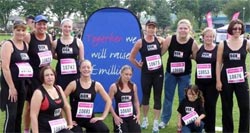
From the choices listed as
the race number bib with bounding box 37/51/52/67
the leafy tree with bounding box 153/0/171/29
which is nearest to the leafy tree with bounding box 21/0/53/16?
the leafy tree with bounding box 153/0/171/29

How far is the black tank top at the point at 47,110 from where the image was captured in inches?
167

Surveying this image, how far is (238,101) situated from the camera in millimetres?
5062

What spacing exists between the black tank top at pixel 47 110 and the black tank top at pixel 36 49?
0.82 m

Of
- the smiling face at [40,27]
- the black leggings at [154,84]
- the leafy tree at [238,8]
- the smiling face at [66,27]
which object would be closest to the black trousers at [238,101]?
the black leggings at [154,84]

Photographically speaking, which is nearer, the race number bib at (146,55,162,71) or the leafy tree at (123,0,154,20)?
the race number bib at (146,55,162,71)

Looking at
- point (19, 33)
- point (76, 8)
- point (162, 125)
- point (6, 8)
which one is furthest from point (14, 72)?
point (6, 8)

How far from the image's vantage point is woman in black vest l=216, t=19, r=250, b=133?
4895 mm

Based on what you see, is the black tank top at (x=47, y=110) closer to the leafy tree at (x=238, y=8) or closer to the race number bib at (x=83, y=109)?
the race number bib at (x=83, y=109)

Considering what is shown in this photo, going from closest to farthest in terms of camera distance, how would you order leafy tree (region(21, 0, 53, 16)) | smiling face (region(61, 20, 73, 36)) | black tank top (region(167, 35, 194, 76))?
smiling face (region(61, 20, 73, 36)) < black tank top (region(167, 35, 194, 76)) < leafy tree (region(21, 0, 53, 16))

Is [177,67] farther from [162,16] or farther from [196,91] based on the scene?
[162,16]

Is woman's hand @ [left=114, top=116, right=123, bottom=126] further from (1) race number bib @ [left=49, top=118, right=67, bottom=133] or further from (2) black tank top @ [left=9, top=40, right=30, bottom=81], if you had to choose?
(2) black tank top @ [left=9, top=40, right=30, bottom=81]

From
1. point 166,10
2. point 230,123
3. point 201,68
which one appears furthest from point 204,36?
point 166,10

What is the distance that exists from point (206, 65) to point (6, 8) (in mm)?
59977

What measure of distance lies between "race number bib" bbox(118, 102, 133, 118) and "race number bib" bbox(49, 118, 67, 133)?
3.24ft
